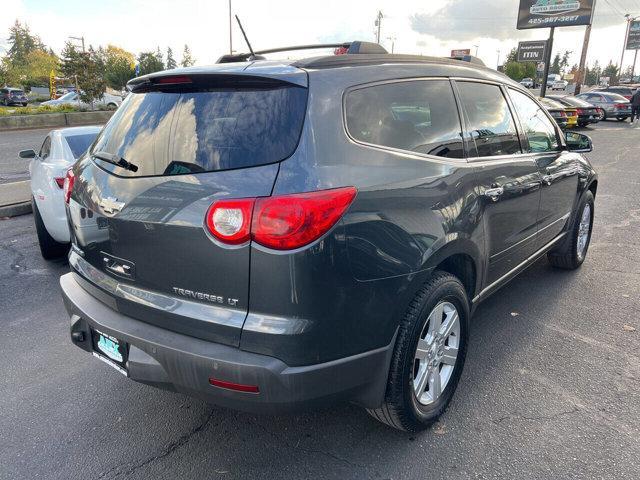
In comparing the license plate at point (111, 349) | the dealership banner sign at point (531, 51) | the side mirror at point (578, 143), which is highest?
the dealership banner sign at point (531, 51)

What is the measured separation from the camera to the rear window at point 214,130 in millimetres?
2006

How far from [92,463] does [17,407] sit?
0.78 meters

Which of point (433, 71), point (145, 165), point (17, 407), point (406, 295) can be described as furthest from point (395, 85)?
point (17, 407)

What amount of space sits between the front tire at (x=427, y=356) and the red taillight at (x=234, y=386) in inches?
26.2

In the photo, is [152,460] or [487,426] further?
Answer: [487,426]

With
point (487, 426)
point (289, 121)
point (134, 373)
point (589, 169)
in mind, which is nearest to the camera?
point (289, 121)

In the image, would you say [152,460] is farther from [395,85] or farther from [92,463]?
[395,85]

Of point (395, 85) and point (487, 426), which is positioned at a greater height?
point (395, 85)

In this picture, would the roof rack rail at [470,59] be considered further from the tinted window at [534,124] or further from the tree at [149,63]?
the tree at [149,63]

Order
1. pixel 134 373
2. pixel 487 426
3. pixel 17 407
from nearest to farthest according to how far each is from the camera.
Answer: pixel 134 373 < pixel 487 426 < pixel 17 407

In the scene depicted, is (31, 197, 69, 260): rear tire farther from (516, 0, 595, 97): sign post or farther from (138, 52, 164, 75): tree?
(138, 52, 164, 75): tree

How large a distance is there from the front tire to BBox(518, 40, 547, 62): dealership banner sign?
1876 inches

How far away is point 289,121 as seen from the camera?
6.61 ft

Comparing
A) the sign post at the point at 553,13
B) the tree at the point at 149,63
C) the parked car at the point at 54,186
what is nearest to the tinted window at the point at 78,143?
the parked car at the point at 54,186
